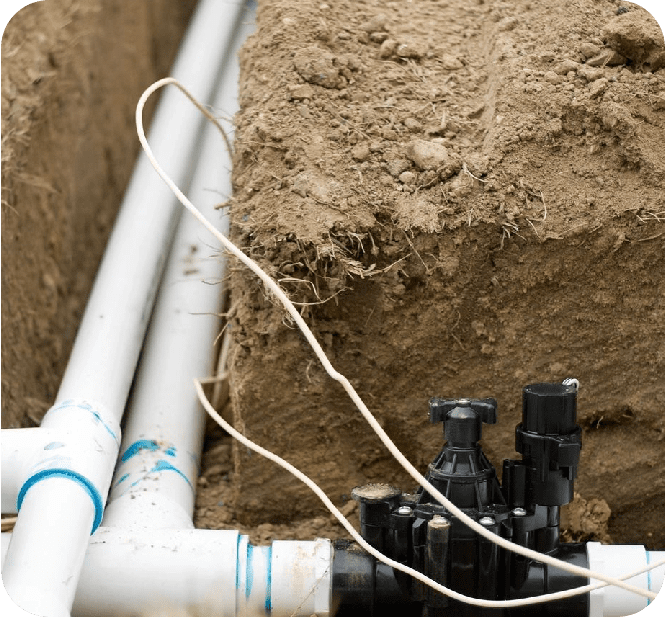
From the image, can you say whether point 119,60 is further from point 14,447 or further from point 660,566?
point 660,566

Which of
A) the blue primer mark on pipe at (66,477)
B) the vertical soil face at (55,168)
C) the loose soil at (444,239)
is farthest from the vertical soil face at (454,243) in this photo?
the vertical soil face at (55,168)

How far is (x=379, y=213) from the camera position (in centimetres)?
141

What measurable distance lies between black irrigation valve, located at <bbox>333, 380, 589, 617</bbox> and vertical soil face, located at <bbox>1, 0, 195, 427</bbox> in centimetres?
113

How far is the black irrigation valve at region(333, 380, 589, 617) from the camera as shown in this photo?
1.21m

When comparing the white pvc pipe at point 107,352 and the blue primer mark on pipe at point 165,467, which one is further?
the blue primer mark on pipe at point 165,467

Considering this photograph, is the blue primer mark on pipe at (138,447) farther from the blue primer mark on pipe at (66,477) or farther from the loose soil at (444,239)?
the blue primer mark on pipe at (66,477)

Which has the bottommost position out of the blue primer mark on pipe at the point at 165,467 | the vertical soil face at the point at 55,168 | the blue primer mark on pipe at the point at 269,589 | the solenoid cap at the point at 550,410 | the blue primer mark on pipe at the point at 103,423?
the blue primer mark on pipe at the point at 269,589

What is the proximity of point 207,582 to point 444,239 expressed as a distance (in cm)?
67

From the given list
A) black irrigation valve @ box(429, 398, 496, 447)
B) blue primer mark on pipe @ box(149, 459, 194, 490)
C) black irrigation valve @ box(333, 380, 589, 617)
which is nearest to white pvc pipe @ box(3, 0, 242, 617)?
blue primer mark on pipe @ box(149, 459, 194, 490)

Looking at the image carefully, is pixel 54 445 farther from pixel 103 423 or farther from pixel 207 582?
pixel 207 582

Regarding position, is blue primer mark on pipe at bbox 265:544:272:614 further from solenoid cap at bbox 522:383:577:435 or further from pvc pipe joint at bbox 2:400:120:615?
solenoid cap at bbox 522:383:577:435

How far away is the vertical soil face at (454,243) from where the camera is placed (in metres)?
1.41

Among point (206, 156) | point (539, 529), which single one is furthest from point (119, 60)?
point (539, 529)

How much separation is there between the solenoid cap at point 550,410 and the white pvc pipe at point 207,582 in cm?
38
